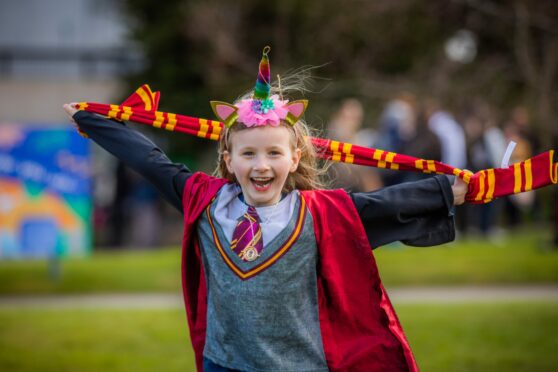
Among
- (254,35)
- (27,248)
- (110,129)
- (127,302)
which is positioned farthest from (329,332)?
(254,35)

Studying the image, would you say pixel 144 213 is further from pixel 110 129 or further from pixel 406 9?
pixel 110 129

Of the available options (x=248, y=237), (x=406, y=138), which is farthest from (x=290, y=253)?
(x=406, y=138)

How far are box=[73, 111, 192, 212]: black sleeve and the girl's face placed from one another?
1.26ft

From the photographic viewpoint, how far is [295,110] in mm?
3865

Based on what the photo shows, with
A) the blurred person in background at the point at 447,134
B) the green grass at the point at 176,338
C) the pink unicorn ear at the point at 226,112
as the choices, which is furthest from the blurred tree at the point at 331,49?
the pink unicorn ear at the point at 226,112

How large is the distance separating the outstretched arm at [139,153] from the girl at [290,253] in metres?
0.20

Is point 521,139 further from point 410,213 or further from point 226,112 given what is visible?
point 226,112

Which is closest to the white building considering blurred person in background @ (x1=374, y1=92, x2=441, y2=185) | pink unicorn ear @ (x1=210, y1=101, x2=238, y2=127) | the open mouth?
blurred person in background @ (x1=374, y1=92, x2=441, y2=185)

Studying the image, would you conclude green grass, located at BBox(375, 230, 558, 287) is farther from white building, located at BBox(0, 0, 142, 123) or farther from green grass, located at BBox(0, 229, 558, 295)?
white building, located at BBox(0, 0, 142, 123)

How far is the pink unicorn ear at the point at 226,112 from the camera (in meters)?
3.88

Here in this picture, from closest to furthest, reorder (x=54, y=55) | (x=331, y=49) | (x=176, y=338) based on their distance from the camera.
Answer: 1. (x=176, y=338)
2. (x=331, y=49)
3. (x=54, y=55)

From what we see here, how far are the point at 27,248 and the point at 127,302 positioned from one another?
276 centimetres

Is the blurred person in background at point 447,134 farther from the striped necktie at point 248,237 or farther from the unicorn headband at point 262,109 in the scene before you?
the striped necktie at point 248,237

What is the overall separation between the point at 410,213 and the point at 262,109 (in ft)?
2.55
